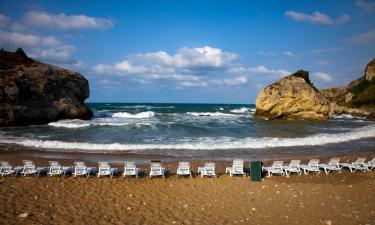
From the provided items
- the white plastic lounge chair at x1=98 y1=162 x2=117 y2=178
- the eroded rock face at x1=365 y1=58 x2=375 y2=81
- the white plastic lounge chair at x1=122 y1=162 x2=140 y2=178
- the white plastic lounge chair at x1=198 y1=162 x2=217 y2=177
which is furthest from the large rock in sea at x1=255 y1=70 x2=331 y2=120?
the eroded rock face at x1=365 y1=58 x2=375 y2=81

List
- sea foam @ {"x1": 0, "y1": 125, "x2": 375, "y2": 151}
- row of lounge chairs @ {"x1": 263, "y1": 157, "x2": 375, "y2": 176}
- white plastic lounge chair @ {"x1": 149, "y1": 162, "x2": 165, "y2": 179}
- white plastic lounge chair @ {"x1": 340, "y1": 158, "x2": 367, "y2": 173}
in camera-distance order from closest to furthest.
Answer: white plastic lounge chair @ {"x1": 149, "y1": 162, "x2": 165, "y2": 179} → row of lounge chairs @ {"x1": 263, "y1": 157, "x2": 375, "y2": 176} → white plastic lounge chair @ {"x1": 340, "y1": 158, "x2": 367, "y2": 173} → sea foam @ {"x1": 0, "y1": 125, "x2": 375, "y2": 151}

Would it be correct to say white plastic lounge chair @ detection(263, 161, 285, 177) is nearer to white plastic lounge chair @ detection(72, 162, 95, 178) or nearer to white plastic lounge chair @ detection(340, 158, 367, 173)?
white plastic lounge chair @ detection(340, 158, 367, 173)

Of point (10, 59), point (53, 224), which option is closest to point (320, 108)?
point (10, 59)

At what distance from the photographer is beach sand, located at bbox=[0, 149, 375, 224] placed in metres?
8.83

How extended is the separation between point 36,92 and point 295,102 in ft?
138

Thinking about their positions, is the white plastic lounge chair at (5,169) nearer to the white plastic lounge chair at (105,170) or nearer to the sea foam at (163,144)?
the white plastic lounge chair at (105,170)

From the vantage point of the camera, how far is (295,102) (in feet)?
183

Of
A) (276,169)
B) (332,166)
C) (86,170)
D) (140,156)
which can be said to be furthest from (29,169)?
(332,166)

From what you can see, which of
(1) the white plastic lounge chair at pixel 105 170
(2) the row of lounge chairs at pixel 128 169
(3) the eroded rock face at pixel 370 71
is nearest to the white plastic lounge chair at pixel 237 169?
(2) the row of lounge chairs at pixel 128 169

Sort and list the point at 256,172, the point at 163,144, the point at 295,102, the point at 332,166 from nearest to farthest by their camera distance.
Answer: the point at 256,172 → the point at 332,166 → the point at 163,144 → the point at 295,102

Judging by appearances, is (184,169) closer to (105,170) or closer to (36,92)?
(105,170)

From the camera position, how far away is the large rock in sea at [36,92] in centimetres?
3662

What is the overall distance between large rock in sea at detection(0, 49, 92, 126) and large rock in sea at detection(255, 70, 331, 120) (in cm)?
3252

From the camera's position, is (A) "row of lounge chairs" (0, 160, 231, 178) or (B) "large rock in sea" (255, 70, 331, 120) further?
(B) "large rock in sea" (255, 70, 331, 120)
